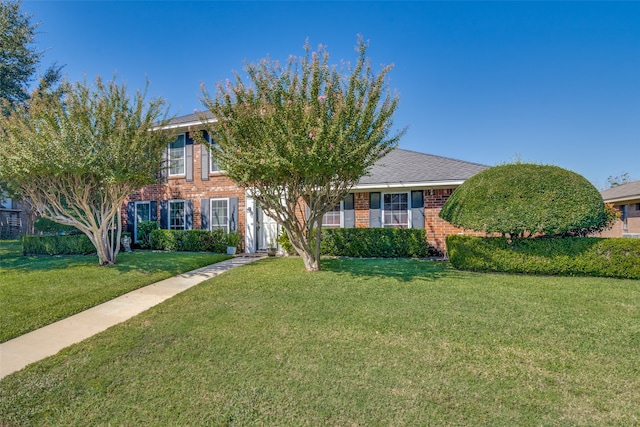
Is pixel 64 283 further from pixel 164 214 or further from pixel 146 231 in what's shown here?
pixel 164 214

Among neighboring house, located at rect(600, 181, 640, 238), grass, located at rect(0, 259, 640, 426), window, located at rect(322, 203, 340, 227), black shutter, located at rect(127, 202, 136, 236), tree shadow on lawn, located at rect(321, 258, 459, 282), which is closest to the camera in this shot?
grass, located at rect(0, 259, 640, 426)

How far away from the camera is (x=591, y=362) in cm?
366

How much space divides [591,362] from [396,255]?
7.71 metres

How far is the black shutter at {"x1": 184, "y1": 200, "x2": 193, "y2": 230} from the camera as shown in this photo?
13.9m

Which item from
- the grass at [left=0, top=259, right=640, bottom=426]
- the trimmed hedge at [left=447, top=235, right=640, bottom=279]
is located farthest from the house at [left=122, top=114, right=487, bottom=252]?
the grass at [left=0, top=259, right=640, bottom=426]

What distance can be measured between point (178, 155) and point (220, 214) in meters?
3.44

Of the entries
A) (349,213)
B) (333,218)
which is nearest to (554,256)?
(349,213)

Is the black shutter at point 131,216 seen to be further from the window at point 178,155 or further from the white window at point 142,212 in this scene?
the window at point 178,155

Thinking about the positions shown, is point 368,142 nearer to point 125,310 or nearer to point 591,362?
point 591,362

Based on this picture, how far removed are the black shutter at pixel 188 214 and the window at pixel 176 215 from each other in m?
0.14

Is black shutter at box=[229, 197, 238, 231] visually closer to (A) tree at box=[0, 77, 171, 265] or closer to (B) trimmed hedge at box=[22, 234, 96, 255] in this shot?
(A) tree at box=[0, 77, 171, 265]

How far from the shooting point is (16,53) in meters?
14.4

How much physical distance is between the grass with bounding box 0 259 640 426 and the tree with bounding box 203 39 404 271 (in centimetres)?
275

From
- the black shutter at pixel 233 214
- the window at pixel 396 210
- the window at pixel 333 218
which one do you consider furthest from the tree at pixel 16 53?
the window at pixel 396 210
